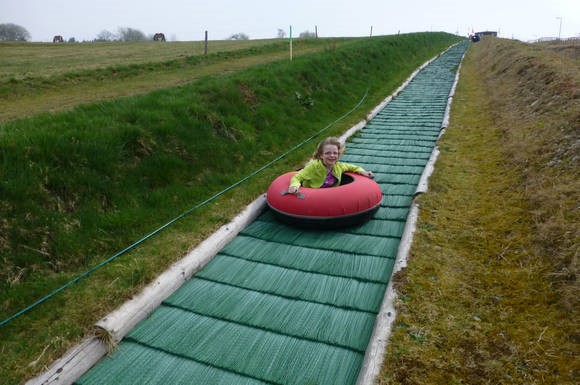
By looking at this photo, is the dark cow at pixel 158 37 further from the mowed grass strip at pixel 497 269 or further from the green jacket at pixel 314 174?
the green jacket at pixel 314 174

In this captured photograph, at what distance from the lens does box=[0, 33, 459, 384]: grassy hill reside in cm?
360

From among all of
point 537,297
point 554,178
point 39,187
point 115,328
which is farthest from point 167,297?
point 554,178

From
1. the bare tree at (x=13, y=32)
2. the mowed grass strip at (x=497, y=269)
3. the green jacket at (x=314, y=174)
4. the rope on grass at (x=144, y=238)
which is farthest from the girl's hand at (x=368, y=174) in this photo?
the bare tree at (x=13, y=32)

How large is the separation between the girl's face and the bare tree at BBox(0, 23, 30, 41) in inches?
3384

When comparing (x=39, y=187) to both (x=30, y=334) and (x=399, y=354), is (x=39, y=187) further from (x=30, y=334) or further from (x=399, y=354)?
(x=399, y=354)

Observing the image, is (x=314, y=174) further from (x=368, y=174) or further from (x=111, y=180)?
(x=111, y=180)

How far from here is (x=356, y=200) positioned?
4887mm

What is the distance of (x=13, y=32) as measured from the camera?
73.4 m

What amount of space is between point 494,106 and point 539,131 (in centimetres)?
382

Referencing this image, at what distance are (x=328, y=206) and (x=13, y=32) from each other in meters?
89.8

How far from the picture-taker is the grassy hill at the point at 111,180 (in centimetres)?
360

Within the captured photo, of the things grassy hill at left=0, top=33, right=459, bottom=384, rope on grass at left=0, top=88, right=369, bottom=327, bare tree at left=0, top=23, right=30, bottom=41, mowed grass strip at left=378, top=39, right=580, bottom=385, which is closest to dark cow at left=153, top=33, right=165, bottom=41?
bare tree at left=0, top=23, right=30, bottom=41

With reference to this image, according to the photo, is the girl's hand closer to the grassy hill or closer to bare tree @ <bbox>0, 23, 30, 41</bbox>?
the grassy hill

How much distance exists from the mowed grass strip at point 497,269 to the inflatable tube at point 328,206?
0.69m
